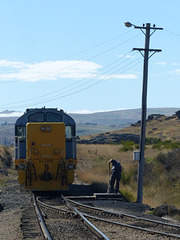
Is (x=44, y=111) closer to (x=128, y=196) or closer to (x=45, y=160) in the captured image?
(x=45, y=160)

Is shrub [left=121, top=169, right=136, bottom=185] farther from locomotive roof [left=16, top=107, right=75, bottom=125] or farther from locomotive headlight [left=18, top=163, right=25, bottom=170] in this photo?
locomotive headlight [left=18, top=163, right=25, bottom=170]

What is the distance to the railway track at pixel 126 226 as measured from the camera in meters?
11.5

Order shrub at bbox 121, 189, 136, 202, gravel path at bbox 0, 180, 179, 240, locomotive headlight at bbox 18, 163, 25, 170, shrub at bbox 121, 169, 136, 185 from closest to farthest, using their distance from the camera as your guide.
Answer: gravel path at bbox 0, 180, 179, 240 < locomotive headlight at bbox 18, 163, 25, 170 < shrub at bbox 121, 189, 136, 202 < shrub at bbox 121, 169, 136, 185

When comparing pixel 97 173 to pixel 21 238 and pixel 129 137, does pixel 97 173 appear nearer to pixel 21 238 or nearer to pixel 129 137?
pixel 21 238

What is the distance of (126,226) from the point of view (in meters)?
12.6

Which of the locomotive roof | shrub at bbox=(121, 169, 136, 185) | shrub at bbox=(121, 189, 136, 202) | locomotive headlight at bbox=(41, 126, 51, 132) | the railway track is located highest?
the locomotive roof

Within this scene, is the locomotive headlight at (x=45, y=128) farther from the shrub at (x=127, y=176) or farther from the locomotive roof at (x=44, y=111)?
the shrub at (x=127, y=176)

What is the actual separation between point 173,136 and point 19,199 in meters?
62.4

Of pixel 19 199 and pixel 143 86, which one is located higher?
pixel 143 86

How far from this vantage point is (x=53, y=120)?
72.7ft

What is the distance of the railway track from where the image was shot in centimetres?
1148

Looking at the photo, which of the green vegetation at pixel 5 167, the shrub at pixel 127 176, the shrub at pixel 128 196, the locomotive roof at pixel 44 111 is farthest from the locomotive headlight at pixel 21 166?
the shrub at pixel 127 176

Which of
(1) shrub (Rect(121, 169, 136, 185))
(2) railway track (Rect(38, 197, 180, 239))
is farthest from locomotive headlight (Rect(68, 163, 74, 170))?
(1) shrub (Rect(121, 169, 136, 185))

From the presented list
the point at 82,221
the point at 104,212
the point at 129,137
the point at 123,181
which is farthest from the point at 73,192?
the point at 129,137
